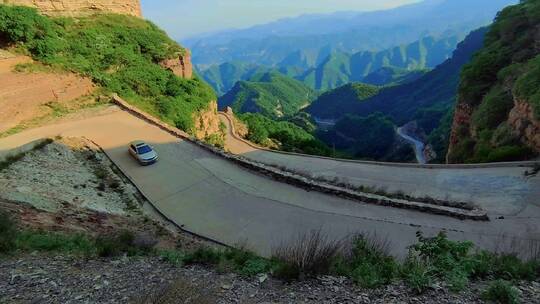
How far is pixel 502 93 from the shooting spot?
23031 mm

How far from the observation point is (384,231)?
35.8 ft

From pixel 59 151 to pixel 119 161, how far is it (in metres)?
2.30

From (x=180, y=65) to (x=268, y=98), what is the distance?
98499 mm

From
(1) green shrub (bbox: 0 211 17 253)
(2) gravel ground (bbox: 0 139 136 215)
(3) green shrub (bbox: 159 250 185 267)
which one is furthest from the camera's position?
(2) gravel ground (bbox: 0 139 136 215)

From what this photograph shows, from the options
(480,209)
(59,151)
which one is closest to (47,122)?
(59,151)

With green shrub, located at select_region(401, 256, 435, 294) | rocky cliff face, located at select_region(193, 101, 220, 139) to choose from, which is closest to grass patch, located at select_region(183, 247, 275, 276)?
green shrub, located at select_region(401, 256, 435, 294)

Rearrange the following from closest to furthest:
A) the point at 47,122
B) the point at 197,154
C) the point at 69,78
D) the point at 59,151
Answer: the point at 59,151 < the point at 197,154 < the point at 47,122 < the point at 69,78

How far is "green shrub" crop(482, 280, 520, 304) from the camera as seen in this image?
5374 millimetres

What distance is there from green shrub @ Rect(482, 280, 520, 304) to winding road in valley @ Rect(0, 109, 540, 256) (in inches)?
172

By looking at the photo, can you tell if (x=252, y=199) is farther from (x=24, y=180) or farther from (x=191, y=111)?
(x=191, y=111)

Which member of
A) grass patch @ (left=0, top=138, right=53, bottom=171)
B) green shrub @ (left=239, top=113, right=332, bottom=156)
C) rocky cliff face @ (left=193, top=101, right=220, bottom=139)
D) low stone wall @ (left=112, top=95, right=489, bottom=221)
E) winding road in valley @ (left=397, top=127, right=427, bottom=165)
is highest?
low stone wall @ (left=112, top=95, right=489, bottom=221)

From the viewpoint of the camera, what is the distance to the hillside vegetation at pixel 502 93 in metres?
18.3

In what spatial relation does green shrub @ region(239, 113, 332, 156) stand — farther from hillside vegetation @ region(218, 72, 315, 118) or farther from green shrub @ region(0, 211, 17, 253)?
hillside vegetation @ region(218, 72, 315, 118)

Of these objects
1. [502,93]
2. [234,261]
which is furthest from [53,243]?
[502,93]
